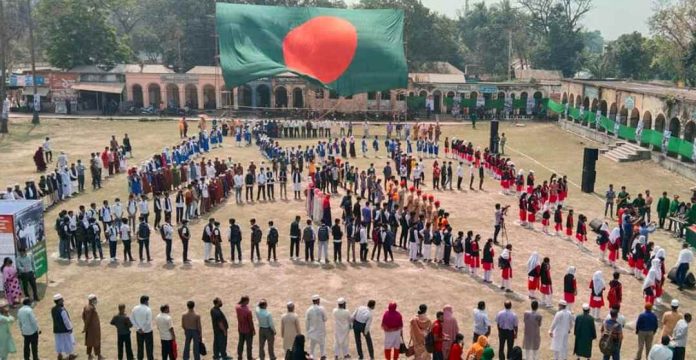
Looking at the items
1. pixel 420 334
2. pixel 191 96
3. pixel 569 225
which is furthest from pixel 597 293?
pixel 191 96

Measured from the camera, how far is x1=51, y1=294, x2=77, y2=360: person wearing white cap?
414 inches

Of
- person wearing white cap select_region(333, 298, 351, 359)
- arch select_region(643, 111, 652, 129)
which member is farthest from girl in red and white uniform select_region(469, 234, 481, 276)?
arch select_region(643, 111, 652, 129)

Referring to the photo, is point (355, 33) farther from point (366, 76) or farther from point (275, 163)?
point (275, 163)

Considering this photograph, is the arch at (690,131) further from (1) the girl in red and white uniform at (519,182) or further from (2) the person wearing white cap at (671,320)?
(2) the person wearing white cap at (671,320)

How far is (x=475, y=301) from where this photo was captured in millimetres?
13750

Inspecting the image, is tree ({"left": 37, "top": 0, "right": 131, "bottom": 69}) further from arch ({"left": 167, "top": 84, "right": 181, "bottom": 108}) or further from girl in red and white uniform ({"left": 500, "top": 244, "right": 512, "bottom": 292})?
girl in red and white uniform ({"left": 500, "top": 244, "right": 512, "bottom": 292})

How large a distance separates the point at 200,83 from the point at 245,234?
112ft

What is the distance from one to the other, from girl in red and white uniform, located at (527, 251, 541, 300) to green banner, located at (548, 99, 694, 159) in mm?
17606

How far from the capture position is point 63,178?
22.1 m

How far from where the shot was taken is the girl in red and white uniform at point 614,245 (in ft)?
52.2

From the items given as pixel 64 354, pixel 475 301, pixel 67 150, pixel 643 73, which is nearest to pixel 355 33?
pixel 67 150

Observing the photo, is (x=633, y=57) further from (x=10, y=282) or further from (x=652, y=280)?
(x=10, y=282)

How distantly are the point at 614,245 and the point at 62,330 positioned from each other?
42.6 ft

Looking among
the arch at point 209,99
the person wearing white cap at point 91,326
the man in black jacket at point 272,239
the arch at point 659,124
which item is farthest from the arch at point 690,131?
the arch at point 209,99
